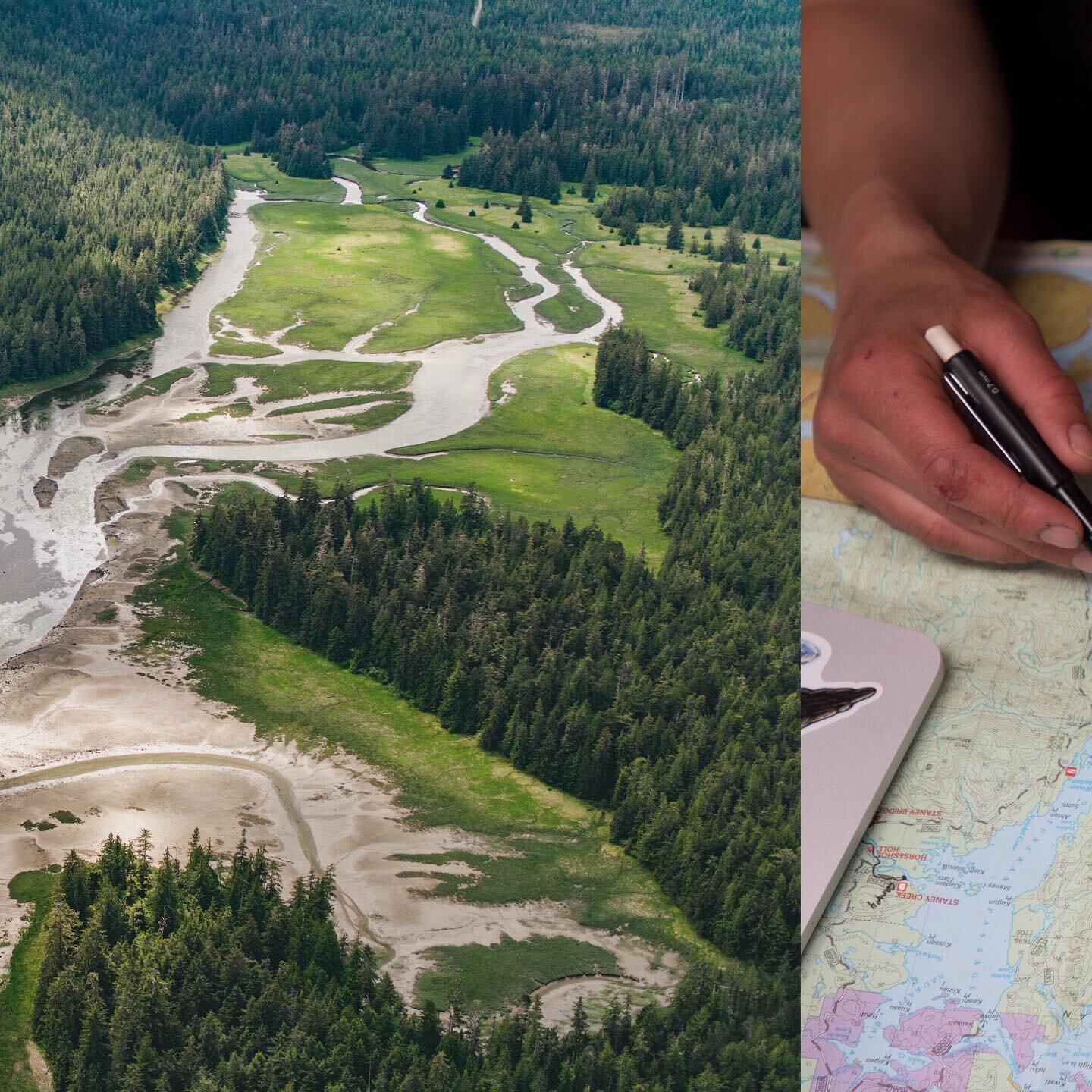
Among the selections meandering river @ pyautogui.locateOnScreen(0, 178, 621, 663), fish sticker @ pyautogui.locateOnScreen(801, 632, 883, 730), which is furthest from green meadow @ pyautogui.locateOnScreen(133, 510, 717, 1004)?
fish sticker @ pyautogui.locateOnScreen(801, 632, 883, 730)

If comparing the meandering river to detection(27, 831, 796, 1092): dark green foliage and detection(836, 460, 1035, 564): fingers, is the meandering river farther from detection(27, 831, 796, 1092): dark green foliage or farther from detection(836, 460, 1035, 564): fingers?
detection(836, 460, 1035, 564): fingers

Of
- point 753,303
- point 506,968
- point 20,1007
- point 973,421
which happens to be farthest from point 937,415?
point 20,1007

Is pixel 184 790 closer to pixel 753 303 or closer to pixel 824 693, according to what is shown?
pixel 824 693

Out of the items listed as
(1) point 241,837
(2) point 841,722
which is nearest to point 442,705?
(1) point 241,837

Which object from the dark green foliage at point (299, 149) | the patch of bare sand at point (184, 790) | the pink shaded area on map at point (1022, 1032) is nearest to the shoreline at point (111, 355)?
the patch of bare sand at point (184, 790)

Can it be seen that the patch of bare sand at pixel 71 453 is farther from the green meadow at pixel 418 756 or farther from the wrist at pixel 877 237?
the wrist at pixel 877 237

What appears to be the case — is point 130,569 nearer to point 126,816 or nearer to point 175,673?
point 175,673

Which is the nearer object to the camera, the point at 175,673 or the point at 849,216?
the point at 175,673
